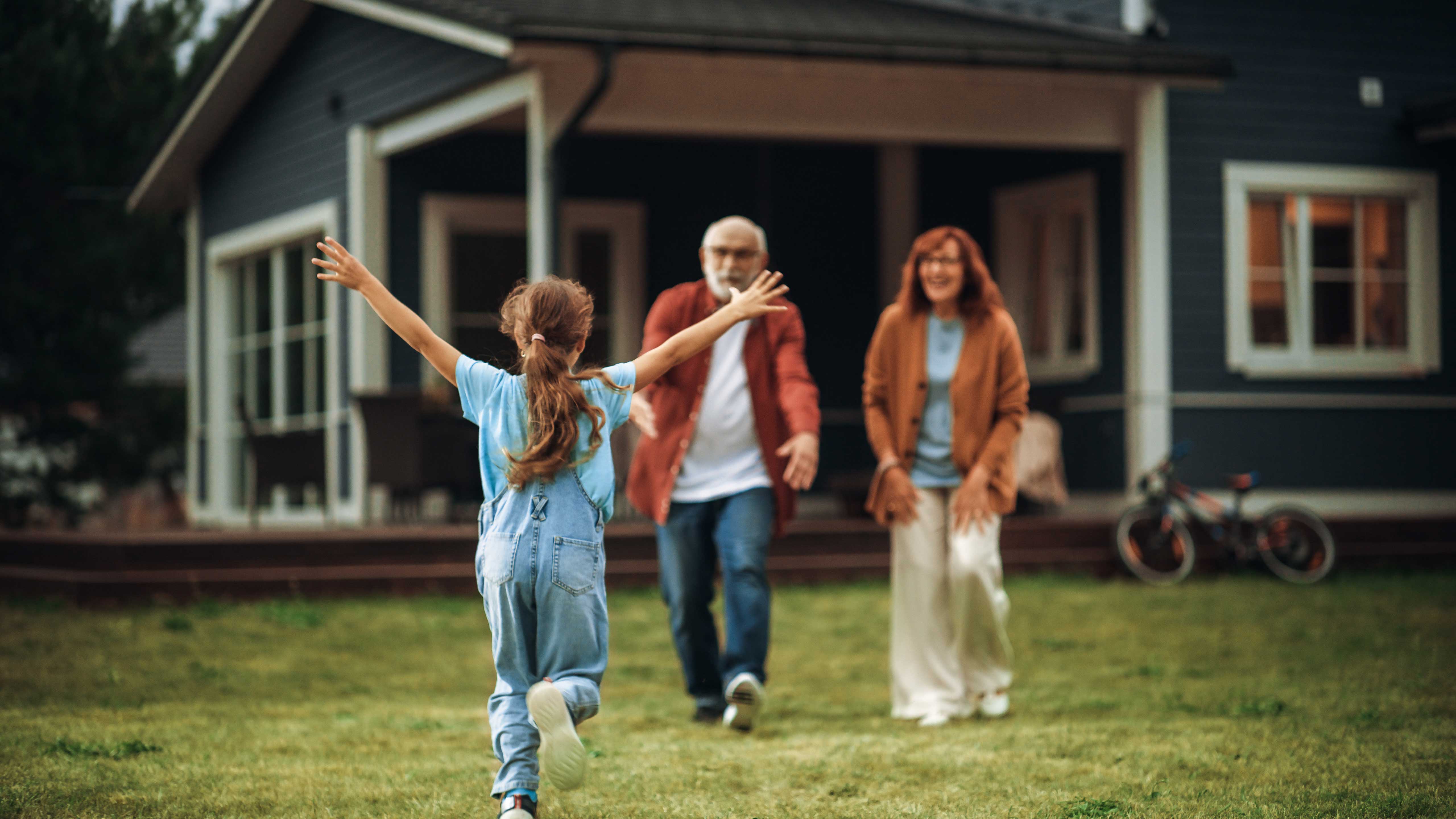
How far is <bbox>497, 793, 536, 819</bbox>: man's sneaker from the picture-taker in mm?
3607

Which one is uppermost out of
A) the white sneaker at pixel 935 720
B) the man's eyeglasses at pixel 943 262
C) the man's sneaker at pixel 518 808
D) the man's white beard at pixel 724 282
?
the man's eyeglasses at pixel 943 262

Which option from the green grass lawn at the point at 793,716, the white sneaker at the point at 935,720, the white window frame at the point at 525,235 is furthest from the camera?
the white window frame at the point at 525,235

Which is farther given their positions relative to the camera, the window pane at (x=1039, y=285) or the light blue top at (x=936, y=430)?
the window pane at (x=1039, y=285)

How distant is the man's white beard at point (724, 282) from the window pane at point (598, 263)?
769 centimetres

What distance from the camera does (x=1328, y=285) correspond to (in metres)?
12.0

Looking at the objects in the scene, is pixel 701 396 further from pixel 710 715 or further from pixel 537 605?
pixel 537 605

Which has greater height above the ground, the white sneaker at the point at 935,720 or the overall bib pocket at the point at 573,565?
the overall bib pocket at the point at 573,565

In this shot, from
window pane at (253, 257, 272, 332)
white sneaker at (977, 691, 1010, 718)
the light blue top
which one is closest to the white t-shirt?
the light blue top

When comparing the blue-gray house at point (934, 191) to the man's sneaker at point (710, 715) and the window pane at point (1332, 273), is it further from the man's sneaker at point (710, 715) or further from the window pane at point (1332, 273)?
the man's sneaker at point (710, 715)

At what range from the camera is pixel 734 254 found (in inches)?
216

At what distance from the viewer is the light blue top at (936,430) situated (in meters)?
5.71

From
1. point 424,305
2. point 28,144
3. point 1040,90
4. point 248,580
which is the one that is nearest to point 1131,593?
point 1040,90

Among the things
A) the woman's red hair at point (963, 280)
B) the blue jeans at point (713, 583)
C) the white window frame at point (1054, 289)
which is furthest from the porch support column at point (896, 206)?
the blue jeans at point (713, 583)

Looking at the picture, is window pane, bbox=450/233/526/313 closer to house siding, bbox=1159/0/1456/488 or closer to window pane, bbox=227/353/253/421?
window pane, bbox=227/353/253/421
